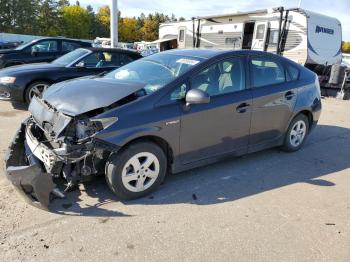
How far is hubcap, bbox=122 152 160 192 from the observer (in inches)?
145

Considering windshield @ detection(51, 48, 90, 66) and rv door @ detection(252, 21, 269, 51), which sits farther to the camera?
rv door @ detection(252, 21, 269, 51)

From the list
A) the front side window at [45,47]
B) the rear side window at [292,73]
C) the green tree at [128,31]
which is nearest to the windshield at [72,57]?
the front side window at [45,47]

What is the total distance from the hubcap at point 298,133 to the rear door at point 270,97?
32 centimetres

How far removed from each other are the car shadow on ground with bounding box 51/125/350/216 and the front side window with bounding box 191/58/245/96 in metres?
1.12

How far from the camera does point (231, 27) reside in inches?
643

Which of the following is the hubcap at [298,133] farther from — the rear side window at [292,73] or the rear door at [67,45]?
the rear door at [67,45]

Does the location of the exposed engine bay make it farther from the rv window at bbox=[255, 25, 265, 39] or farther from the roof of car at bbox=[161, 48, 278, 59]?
the rv window at bbox=[255, 25, 265, 39]

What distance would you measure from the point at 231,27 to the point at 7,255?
15.3 meters

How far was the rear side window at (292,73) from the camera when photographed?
17.5 ft

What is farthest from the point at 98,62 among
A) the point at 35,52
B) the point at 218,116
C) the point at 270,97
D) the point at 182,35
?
the point at 182,35

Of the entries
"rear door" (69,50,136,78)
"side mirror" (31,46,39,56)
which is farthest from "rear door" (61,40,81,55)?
"rear door" (69,50,136,78)

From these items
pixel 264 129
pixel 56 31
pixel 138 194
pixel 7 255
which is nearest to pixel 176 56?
pixel 264 129

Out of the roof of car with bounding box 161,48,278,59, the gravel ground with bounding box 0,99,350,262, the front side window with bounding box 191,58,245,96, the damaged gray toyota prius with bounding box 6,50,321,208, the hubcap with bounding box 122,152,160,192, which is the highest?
the roof of car with bounding box 161,48,278,59

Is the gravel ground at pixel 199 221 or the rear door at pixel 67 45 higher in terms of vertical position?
the rear door at pixel 67 45
